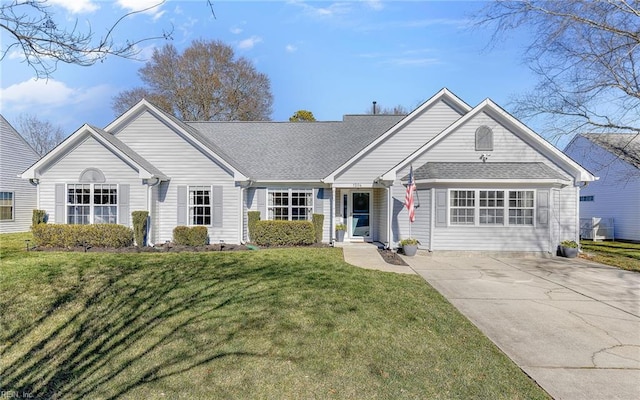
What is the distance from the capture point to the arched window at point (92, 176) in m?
13.9

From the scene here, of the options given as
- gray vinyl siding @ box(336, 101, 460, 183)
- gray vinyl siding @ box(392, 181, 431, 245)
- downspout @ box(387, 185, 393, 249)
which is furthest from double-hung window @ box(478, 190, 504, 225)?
gray vinyl siding @ box(336, 101, 460, 183)

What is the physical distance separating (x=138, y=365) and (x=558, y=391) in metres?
5.11

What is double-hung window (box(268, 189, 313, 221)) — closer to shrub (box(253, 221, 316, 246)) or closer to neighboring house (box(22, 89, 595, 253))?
neighboring house (box(22, 89, 595, 253))

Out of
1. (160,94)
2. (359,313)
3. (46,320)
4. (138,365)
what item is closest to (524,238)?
(359,313)

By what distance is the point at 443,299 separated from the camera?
7.12 m

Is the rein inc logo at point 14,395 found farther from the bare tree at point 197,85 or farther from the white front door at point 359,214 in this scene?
the bare tree at point 197,85

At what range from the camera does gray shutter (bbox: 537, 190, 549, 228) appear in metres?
12.6

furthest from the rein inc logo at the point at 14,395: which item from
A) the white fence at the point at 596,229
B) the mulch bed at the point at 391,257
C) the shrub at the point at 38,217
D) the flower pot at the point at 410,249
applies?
the white fence at the point at 596,229

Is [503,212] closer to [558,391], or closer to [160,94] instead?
[558,391]

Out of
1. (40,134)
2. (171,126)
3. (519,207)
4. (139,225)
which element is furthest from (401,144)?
(40,134)

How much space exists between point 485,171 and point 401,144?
370cm

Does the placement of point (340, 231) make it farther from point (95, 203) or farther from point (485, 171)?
point (95, 203)

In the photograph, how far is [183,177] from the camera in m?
14.7

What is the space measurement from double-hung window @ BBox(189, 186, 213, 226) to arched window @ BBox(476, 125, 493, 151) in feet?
39.0
